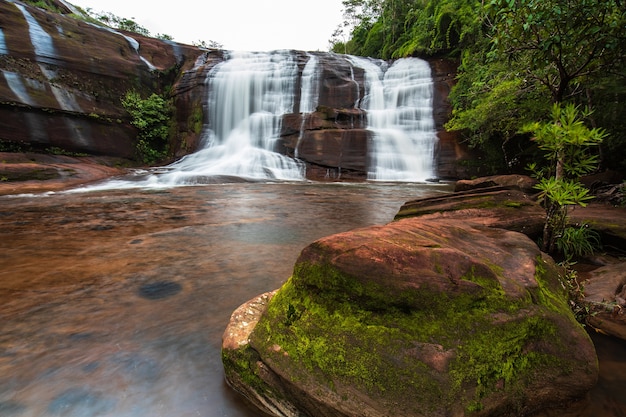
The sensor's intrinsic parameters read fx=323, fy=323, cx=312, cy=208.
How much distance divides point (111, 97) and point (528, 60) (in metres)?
19.1

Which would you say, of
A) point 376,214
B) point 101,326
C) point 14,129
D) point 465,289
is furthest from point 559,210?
point 14,129

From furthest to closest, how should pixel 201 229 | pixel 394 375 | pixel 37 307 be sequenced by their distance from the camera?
pixel 201 229, pixel 37 307, pixel 394 375

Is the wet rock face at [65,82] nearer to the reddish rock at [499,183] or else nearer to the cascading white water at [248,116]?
the cascading white water at [248,116]

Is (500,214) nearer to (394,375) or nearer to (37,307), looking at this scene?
(394,375)

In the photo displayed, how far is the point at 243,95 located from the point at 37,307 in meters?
19.0

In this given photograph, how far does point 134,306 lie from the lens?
2.81 metres

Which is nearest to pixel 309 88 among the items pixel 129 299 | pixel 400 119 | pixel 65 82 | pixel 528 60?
pixel 400 119

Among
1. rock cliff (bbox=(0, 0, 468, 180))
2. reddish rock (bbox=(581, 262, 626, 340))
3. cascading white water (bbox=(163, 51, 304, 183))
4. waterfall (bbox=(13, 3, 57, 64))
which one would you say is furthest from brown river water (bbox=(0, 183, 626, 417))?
waterfall (bbox=(13, 3, 57, 64))

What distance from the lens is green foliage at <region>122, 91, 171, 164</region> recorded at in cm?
1817

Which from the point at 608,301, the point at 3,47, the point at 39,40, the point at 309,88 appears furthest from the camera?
the point at 309,88

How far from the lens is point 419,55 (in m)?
20.7

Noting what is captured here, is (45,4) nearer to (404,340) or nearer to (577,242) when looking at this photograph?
(404,340)

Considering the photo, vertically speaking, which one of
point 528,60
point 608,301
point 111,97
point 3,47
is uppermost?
point 3,47

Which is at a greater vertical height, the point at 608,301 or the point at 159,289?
the point at 608,301
